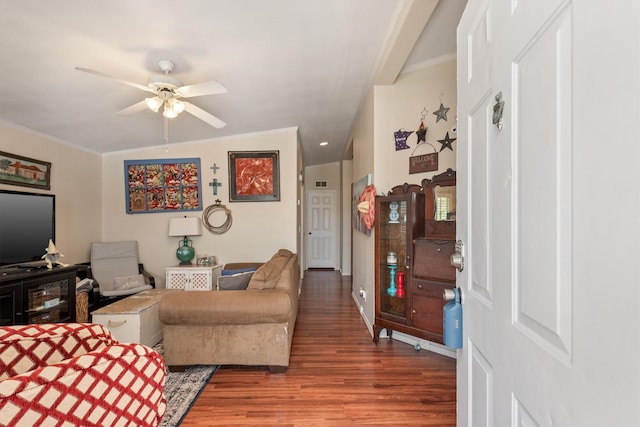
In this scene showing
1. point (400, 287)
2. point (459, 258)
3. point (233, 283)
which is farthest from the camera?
point (400, 287)

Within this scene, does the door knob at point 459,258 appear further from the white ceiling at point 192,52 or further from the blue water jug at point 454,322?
the white ceiling at point 192,52

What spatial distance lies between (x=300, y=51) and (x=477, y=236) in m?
2.21

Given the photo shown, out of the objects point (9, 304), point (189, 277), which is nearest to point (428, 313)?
point (189, 277)

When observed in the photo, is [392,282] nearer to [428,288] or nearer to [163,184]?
[428,288]

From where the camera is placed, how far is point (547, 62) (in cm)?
60

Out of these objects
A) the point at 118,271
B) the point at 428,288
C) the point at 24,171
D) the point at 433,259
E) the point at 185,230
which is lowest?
the point at 118,271

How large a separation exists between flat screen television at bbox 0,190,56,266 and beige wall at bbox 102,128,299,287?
1.08 meters

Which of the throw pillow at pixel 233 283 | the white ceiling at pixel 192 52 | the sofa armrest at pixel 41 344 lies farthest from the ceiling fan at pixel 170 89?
the sofa armrest at pixel 41 344

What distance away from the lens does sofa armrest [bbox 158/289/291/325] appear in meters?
2.35

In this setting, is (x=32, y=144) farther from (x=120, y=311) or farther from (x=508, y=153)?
(x=508, y=153)

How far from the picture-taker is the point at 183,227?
447 centimetres

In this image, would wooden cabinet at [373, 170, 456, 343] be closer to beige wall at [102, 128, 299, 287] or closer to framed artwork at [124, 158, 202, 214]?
beige wall at [102, 128, 299, 287]

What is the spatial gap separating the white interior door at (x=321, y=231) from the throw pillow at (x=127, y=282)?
13.5 feet

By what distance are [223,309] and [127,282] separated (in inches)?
101
